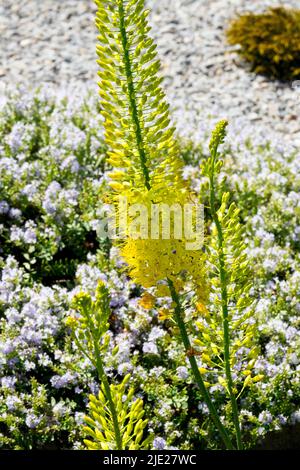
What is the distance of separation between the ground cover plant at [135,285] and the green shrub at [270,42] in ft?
7.91

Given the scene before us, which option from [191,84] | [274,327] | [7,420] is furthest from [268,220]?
[191,84]

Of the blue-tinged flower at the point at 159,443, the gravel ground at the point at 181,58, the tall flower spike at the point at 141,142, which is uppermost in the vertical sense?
the gravel ground at the point at 181,58

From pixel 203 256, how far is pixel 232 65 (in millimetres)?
6638

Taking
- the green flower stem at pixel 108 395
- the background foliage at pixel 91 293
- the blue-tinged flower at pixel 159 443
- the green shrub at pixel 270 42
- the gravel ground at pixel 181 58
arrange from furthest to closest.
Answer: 1. the green shrub at pixel 270 42
2. the gravel ground at pixel 181 58
3. the background foliage at pixel 91 293
4. the blue-tinged flower at pixel 159 443
5. the green flower stem at pixel 108 395

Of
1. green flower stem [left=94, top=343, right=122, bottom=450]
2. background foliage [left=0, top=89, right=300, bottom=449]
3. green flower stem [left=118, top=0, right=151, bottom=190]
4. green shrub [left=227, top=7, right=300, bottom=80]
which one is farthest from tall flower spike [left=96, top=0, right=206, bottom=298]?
green shrub [left=227, top=7, right=300, bottom=80]

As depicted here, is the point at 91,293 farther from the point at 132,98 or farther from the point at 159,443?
the point at 132,98

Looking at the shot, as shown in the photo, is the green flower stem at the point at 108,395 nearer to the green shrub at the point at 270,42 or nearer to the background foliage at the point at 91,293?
the background foliage at the point at 91,293

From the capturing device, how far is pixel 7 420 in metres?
4.16

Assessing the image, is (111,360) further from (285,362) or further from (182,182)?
(182,182)

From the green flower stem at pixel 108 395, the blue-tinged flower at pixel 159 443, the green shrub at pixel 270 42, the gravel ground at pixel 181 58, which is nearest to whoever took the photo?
the green flower stem at pixel 108 395

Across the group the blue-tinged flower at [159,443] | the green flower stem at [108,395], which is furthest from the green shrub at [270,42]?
the green flower stem at [108,395]

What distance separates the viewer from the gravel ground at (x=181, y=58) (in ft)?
27.4

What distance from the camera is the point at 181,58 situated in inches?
364

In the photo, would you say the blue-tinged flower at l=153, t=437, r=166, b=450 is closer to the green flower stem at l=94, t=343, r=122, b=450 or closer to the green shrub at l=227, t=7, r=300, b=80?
the green flower stem at l=94, t=343, r=122, b=450
